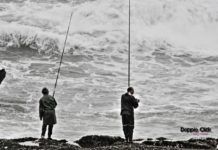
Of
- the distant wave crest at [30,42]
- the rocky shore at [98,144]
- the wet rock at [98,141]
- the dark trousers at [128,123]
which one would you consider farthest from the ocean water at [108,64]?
the dark trousers at [128,123]

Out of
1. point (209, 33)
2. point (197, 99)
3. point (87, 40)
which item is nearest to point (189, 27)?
point (209, 33)

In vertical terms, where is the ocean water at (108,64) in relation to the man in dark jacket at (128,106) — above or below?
above

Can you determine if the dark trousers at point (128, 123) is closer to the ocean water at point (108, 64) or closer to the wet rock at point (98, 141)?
the wet rock at point (98, 141)

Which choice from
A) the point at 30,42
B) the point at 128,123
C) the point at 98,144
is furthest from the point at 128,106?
the point at 30,42

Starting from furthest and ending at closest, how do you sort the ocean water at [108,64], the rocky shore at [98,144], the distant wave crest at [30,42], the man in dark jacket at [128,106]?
the distant wave crest at [30,42] → the ocean water at [108,64] → the man in dark jacket at [128,106] → the rocky shore at [98,144]

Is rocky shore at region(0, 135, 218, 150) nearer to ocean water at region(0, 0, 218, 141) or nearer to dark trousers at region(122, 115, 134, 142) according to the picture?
dark trousers at region(122, 115, 134, 142)

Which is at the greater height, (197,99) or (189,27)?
(189,27)

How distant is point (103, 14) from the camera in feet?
113

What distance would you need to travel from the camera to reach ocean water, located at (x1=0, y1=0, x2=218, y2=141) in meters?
14.3

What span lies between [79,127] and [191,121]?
147 inches

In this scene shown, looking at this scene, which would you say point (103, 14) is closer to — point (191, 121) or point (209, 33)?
point (209, 33)

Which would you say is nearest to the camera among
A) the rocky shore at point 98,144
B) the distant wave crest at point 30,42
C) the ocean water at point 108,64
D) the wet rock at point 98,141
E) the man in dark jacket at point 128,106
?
the rocky shore at point 98,144

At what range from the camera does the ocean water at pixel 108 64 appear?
1432 centimetres

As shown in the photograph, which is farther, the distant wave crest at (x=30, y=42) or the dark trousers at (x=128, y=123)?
the distant wave crest at (x=30, y=42)
